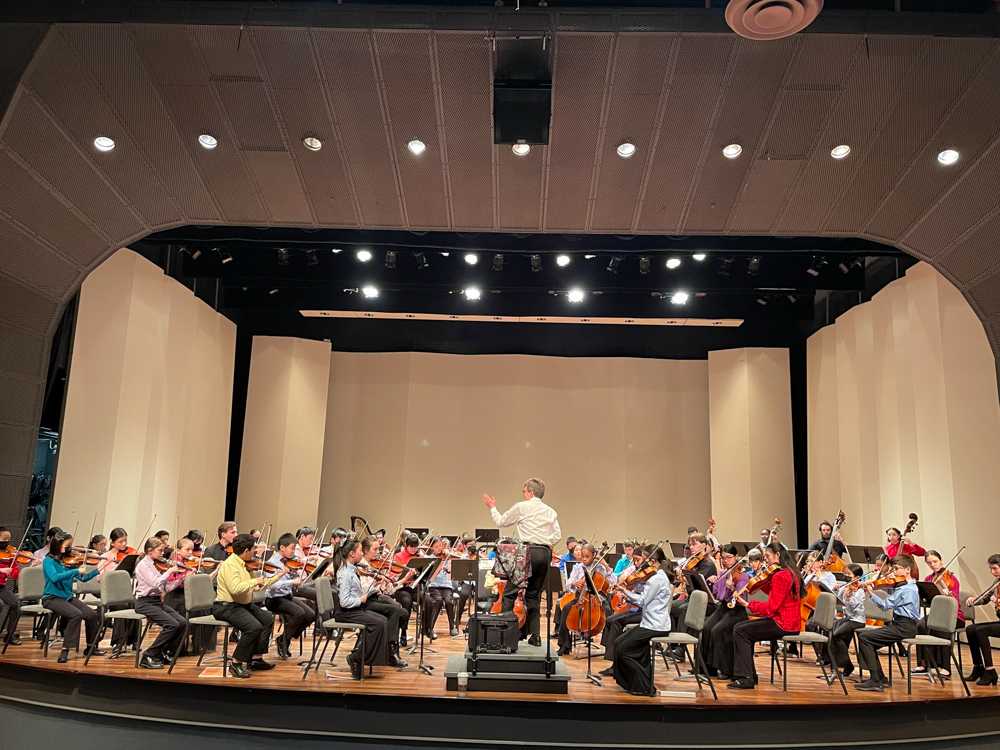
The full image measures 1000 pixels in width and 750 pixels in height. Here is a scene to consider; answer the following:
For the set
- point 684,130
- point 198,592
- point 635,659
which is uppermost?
point 684,130

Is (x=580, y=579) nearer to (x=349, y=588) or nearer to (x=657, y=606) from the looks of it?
(x=657, y=606)

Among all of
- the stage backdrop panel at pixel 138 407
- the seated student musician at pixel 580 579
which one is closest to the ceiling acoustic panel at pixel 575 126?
the seated student musician at pixel 580 579

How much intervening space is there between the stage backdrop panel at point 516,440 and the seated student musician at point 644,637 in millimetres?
10132

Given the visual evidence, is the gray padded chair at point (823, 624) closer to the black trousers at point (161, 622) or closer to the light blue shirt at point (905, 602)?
the light blue shirt at point (905, 602)

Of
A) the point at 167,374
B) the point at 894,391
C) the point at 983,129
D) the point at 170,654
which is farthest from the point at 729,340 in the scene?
the point at 170,654

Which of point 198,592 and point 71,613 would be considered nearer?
point 198,592

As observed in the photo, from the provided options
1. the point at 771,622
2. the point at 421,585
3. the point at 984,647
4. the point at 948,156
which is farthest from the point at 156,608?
the point at 948,156

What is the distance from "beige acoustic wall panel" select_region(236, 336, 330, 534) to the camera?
15.7 metres

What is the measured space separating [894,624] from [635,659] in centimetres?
270

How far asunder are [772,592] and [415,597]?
448cm

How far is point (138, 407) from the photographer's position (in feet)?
39.0

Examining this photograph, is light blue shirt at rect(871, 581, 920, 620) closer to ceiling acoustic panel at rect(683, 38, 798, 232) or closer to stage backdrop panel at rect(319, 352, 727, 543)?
ceiling acoustic panel at rect(683, 38, 798, 232)

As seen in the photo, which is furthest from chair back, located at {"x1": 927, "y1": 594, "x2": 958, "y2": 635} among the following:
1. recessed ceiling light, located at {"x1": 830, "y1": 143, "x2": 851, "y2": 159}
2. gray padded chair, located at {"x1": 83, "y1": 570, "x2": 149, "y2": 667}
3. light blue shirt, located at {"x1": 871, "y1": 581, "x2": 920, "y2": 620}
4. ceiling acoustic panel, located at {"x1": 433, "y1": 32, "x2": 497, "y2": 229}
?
gray padded chair, located at {"x1": 83, "y1": 570, "x2": 149, "y2": 667}

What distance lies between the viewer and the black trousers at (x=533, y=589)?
7.16m
